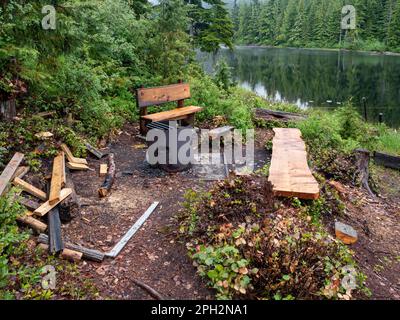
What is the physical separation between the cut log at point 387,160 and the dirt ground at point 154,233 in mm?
2970

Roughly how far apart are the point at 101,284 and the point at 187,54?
26.9 ft

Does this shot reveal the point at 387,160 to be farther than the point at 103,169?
Yes

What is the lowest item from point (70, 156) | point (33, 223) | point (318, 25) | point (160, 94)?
point (33, 223)

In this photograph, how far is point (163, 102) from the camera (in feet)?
25.6

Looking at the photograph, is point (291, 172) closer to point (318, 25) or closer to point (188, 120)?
point (188, 120)

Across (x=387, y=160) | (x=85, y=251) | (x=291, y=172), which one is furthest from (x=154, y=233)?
(x=387, y=160)

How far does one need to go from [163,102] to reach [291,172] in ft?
12.5

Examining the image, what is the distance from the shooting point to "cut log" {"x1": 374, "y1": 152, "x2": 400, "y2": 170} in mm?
9234

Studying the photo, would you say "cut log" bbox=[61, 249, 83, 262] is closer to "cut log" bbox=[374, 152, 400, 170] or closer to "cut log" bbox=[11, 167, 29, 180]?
"cut log" bbox=[11, 167, 29, 180]

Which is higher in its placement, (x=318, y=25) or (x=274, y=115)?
(x=318, y=25)

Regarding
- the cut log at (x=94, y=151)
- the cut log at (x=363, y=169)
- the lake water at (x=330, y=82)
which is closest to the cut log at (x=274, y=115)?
the cut log at (x=363, y=169)

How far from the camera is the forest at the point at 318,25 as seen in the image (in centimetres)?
5106

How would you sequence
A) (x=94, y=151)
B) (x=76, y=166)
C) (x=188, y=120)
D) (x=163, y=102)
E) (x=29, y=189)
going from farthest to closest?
(x=188, y=120) → (x=163, y=102) → (x=94, y=151) → (x=76, y=166) → (x=29, y=189)
